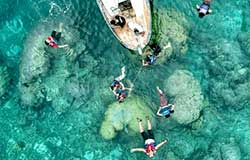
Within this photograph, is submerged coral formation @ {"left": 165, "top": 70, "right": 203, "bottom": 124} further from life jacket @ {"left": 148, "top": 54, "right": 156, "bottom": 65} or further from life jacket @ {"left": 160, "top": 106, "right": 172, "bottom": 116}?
life jacket @ {"left": 148, "top": 54, "right": 156, "bottom": 65}

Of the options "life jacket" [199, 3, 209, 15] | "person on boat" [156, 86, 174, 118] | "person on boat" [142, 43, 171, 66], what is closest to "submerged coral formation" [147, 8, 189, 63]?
"person on boat" [142, 43, 171, 66]

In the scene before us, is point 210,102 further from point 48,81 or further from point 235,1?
point 48,81

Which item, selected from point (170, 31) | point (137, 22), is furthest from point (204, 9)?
point (137, 22)

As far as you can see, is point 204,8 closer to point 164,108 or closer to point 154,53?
point 154,53

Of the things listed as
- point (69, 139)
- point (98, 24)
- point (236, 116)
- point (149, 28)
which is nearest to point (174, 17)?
point (149, 28)

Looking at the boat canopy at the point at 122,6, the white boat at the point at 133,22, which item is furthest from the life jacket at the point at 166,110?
the boat canopy at the point at 122,6
